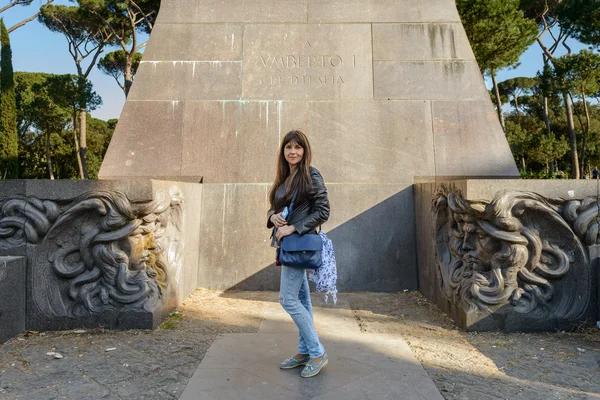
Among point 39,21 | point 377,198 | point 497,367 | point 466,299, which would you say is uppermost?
point 39,21

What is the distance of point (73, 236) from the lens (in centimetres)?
474

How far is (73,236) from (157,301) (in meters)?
1.19

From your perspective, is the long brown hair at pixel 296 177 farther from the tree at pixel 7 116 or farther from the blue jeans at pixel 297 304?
the tree at pixel 7 116

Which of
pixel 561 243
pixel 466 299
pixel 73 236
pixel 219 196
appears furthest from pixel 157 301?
pixel 561 243

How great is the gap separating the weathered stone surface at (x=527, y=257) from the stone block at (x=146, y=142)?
16.5ft

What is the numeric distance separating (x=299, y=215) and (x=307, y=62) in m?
5.31

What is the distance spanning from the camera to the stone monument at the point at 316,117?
7.10 meters

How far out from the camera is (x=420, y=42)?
7.90 metres

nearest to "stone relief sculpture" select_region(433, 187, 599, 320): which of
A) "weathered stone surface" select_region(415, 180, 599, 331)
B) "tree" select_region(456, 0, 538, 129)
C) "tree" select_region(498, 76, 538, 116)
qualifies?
"weathered stone surface" select_region(415, 180, 599, 331)

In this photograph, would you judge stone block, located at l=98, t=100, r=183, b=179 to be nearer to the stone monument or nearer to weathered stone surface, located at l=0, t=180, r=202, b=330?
the stone monument

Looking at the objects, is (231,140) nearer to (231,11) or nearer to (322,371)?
(231,11)

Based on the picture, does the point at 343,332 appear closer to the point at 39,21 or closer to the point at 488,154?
the point at 488,154

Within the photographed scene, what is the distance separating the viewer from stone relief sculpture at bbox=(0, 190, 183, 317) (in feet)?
15.3

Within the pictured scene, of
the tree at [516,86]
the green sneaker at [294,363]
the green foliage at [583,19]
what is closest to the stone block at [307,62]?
the green sneaker at [294,363]
